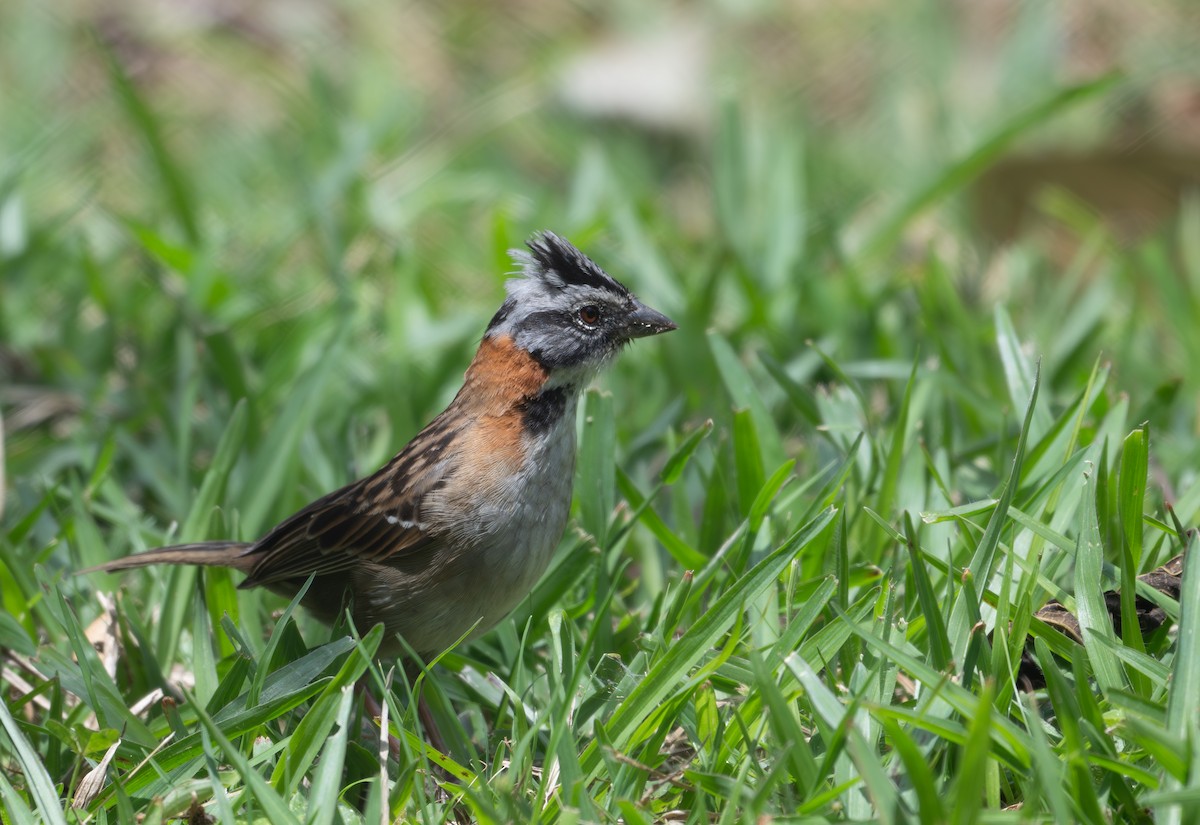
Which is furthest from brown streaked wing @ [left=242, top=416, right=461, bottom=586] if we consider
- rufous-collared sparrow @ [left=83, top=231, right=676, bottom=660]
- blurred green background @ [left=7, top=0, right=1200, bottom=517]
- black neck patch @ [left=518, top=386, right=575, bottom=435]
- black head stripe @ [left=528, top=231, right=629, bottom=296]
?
blurred green background @ [left=7, top=0, right=1200, bottom=517]

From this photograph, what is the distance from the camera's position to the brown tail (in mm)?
3369

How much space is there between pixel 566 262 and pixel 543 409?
0.38 metres

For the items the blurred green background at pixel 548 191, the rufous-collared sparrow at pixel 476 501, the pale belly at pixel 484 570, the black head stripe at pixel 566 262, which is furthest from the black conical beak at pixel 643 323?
the blurred green background at pixel 548 191

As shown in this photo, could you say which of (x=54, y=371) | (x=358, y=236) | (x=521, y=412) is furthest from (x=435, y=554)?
(x=358, y=236)

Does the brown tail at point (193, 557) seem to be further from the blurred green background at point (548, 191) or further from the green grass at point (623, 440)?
the blurred green background at point (548, 191)

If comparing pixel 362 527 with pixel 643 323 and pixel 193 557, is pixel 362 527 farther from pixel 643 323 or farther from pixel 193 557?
pixel 643 323

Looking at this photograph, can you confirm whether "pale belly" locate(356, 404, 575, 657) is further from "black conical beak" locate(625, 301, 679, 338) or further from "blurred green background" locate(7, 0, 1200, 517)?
"blurred green background" locate(7, 0, 1200, 517)

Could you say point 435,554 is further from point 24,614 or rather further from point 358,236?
point 358,236

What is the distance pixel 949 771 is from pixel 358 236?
3.98 meters

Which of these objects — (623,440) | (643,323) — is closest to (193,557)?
(643,323)

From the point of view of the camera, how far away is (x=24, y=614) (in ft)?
11.2

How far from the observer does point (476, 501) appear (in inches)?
128

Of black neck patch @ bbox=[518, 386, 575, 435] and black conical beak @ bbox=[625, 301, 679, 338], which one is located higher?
black conical beak @ bbox=[625, 301, 679, 338]

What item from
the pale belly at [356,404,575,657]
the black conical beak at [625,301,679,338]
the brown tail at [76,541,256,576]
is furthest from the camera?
the black conical beak at [625,301,679,338]
